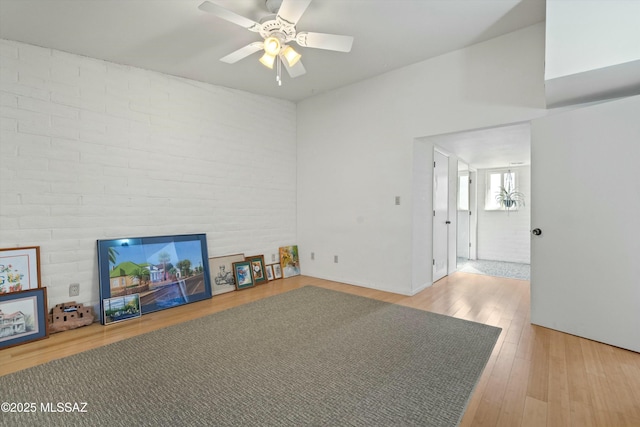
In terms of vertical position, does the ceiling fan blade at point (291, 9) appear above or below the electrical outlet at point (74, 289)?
above

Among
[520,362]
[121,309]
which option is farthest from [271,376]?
[121,309]

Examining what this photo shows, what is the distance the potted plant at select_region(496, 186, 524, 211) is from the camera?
6.81 meters

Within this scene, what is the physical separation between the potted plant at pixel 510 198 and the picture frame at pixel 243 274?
5758 mm

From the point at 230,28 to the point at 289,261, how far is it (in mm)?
3398

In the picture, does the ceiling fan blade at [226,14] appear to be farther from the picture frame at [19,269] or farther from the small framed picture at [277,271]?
the small framed picture at [277,271]

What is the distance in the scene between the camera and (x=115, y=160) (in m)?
3.43

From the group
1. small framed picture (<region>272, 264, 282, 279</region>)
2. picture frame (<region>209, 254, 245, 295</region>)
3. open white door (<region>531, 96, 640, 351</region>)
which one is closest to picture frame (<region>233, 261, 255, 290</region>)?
picture frame (<region>209, 254, 245, 295</region>)

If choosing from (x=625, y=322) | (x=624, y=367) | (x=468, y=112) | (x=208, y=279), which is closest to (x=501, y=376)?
(x=624, y=367)

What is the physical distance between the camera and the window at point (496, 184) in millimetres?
6930

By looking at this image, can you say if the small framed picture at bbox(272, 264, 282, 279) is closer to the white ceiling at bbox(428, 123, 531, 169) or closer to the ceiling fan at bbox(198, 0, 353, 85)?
the white ceiling at bbox(428, 123, 531, 169)

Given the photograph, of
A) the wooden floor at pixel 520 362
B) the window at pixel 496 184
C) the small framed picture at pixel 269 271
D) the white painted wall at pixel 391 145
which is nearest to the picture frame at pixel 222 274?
the wooden floor at pixel 520 362

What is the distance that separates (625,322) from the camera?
253cm

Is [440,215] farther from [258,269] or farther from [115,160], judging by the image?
[115,160]

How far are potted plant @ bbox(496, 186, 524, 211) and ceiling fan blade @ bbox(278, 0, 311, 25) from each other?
20.8ft
